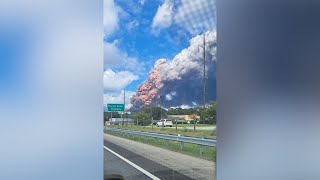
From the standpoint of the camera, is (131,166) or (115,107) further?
(131,166)

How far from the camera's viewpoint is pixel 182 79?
10.0 ft

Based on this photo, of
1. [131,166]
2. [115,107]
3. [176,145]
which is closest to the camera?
[115,107]

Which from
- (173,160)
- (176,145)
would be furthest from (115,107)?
(173,160)

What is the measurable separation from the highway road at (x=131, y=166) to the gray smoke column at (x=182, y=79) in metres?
0.32

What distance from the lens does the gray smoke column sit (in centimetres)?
278

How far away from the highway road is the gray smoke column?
0.32 meters

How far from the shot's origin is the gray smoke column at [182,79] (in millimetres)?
2779

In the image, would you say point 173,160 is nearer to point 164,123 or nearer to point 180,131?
point 180,131

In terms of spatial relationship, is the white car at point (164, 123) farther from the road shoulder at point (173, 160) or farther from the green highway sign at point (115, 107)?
the green highway sign at point (115, 107)

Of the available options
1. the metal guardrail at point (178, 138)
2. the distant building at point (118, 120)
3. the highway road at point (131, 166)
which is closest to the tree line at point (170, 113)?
the distant building at point (118, 120)

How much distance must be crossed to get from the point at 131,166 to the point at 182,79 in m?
0.73

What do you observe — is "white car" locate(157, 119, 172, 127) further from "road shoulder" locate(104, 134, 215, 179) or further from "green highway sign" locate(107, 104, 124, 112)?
"green highway sign" locate(107, 104, 124, 112)

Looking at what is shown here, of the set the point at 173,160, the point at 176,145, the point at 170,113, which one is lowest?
the point at 173,160
